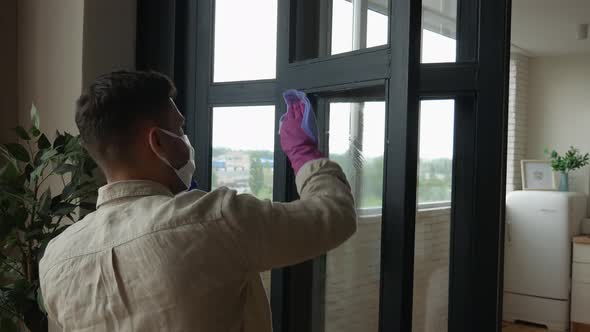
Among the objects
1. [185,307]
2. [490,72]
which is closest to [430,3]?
[490,72]

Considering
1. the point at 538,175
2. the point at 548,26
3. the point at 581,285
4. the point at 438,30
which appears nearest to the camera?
the point at 438,30

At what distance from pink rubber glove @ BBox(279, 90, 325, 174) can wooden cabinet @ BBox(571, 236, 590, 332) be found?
13.3ft

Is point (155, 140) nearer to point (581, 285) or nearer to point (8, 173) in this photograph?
point (8, 173)

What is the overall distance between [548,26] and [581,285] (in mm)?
2100

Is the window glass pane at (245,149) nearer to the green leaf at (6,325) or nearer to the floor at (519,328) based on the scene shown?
the green leaf at (6,325)

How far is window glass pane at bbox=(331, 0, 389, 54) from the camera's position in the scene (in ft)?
4.27

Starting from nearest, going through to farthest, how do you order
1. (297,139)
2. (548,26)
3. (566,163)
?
(297,139) < (548,26) < (566,163)

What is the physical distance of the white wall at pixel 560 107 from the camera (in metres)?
5.06

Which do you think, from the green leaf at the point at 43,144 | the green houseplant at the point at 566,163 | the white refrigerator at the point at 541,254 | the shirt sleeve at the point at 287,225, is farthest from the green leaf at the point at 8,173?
the green houseplant at the point at 566,163

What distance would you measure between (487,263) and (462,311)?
0.19m

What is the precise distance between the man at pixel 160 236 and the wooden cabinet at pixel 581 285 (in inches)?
164

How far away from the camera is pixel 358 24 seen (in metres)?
1.39

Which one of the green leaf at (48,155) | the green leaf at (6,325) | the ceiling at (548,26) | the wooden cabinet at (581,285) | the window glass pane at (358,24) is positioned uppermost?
the ceiling at (548,26)

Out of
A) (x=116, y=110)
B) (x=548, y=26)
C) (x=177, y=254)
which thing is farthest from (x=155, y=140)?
(x=548, y=26)
